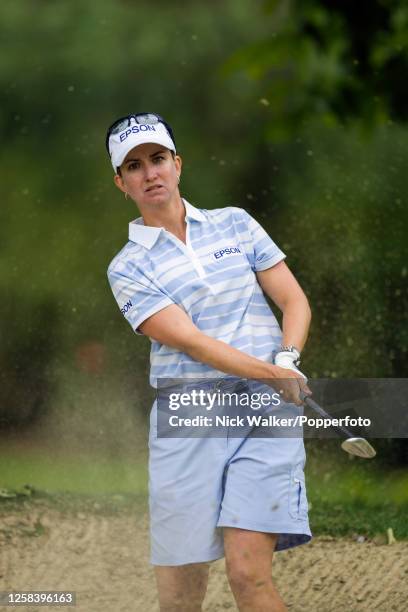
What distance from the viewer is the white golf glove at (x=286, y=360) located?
3.00m

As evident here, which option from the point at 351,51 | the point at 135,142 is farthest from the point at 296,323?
the point at 351,51

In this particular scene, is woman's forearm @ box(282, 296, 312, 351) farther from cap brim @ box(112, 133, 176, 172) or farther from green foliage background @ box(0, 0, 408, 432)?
green foliage background @ box(0, 0, 408, 432)

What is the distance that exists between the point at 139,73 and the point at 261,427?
318 cm

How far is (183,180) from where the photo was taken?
5730 mm

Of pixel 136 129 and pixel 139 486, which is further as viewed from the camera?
pixel 139 486

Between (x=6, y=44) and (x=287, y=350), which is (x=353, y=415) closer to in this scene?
(x=287, y=350)

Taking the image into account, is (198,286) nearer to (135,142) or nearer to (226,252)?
(226,252)

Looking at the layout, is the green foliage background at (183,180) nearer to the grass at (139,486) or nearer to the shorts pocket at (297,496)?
the grass at (139,486)

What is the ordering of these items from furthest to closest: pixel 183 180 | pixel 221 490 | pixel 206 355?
pixel 183 180
pixel 221 490
pixel 206 355

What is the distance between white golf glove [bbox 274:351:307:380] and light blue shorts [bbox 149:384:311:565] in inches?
7.3

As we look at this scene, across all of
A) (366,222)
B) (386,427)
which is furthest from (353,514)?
(366,222)

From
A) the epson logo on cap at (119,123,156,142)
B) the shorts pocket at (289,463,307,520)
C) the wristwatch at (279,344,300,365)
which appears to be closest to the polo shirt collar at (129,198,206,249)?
the epson logo on cap at (119,123,156,142)

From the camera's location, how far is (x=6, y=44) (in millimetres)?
5953

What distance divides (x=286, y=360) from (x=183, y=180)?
9.22 feet
